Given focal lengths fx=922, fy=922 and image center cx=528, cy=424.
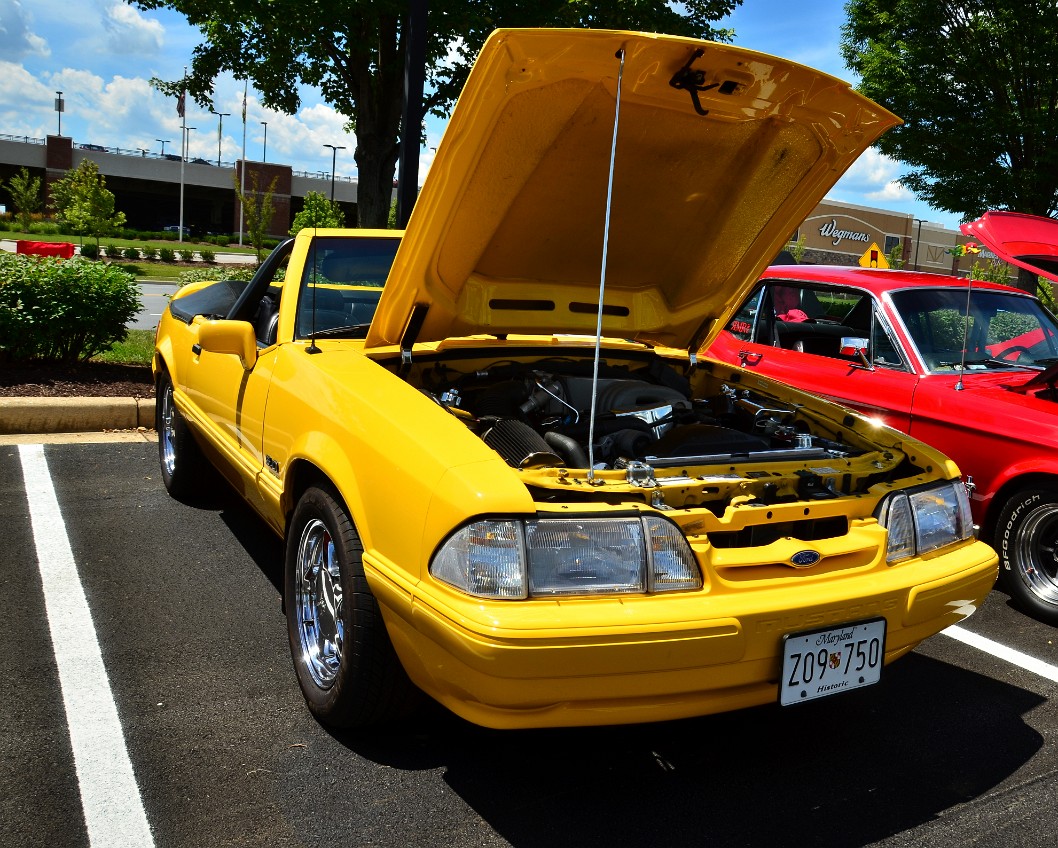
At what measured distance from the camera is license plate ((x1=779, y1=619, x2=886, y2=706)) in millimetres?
2482

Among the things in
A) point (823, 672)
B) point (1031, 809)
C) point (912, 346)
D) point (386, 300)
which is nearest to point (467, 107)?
point (386, 300)

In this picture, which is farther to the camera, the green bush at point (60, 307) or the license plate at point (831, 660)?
the green bush at point (60, 307)

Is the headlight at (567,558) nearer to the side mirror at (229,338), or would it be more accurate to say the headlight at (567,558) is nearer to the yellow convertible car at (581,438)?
the yellow convertible car at (581,438)

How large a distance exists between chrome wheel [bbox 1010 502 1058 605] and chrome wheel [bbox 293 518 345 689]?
10.4 feet

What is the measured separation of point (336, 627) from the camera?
295 cm

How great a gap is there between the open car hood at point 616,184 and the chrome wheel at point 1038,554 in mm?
1715

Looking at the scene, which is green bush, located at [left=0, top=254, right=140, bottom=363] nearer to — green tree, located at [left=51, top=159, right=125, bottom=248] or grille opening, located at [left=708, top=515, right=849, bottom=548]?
grille opening, located at [left=708, top=515, right=849, bottom=548]

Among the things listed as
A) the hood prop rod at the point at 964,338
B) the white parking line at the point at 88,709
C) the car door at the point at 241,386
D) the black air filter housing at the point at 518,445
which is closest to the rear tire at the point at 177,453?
the car door at the point at 241,386

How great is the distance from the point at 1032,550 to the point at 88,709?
3.98 meters

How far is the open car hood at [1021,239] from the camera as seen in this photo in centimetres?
447

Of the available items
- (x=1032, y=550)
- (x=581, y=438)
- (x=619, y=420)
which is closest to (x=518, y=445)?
(x=581, y=438)

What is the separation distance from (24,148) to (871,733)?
67383mm

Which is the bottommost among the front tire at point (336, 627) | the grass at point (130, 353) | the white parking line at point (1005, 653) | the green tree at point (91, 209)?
the white parking line at point (1005, 653)

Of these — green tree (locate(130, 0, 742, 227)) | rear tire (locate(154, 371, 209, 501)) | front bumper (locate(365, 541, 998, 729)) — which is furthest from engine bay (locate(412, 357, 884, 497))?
green tree (locate(130, 0, 742, 227))
